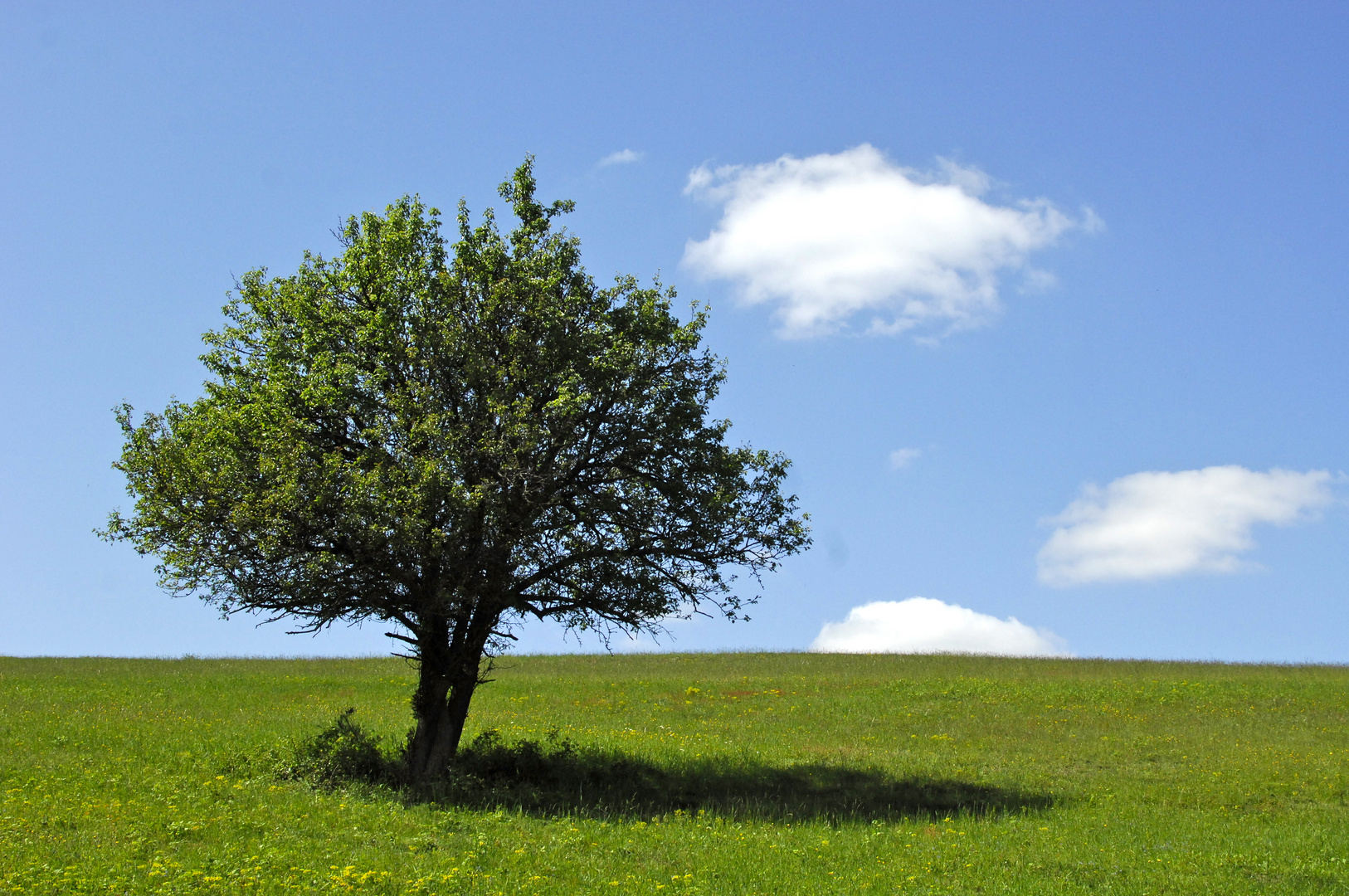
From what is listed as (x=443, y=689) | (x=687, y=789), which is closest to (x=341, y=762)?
(x=443, y=689)

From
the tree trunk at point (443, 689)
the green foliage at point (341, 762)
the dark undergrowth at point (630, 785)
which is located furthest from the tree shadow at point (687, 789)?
the green foliage at point (341, 762)

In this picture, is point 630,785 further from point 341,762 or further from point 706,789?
point 341,762

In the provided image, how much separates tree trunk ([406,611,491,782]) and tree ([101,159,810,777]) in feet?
0.20

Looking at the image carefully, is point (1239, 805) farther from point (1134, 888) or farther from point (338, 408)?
point (338, 408)

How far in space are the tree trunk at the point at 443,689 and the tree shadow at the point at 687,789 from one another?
843 millimetres

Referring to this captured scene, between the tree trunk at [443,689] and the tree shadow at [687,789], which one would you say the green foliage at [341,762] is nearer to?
the tree trunk at [443,689]

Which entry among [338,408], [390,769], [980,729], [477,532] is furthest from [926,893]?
[980,729]

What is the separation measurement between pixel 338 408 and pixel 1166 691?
141 ft

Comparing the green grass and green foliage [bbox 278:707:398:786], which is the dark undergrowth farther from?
the green grass

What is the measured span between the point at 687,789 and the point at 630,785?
1591 mm

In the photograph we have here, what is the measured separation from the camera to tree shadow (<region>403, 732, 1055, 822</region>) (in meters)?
23.7

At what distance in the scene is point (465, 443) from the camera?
2327 cm

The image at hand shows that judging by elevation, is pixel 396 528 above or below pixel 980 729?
above

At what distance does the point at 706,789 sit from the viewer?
26703mm
